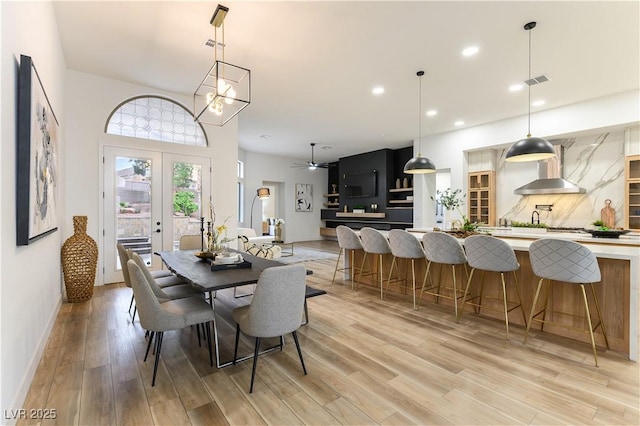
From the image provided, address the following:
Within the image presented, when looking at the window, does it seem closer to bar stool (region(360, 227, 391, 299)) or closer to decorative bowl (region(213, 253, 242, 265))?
bar stool (region(360, 227, 391, 299))

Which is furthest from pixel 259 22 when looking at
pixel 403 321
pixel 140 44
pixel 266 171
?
pixel 266 171

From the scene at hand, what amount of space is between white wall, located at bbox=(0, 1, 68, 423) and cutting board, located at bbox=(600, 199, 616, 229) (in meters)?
7.88

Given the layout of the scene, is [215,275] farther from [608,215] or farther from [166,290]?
[608,215]

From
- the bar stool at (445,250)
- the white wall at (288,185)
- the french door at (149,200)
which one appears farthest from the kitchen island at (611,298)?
the white wall at (288,185)

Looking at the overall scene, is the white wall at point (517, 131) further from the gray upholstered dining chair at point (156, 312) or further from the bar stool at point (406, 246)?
the gray upholstered dining chair at point (156, 312)

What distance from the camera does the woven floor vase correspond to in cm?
383

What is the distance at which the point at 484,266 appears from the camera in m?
3.00

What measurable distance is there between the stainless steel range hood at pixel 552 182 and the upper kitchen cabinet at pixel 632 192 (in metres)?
0.64

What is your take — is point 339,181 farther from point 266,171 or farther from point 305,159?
point 266,171

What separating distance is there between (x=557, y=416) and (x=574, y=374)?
25.7 inches

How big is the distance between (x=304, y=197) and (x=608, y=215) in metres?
8.50

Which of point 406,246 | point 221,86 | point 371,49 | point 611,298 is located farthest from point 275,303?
point 371,49

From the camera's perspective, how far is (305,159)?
1148 cm

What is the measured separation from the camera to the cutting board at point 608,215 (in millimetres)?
5504
